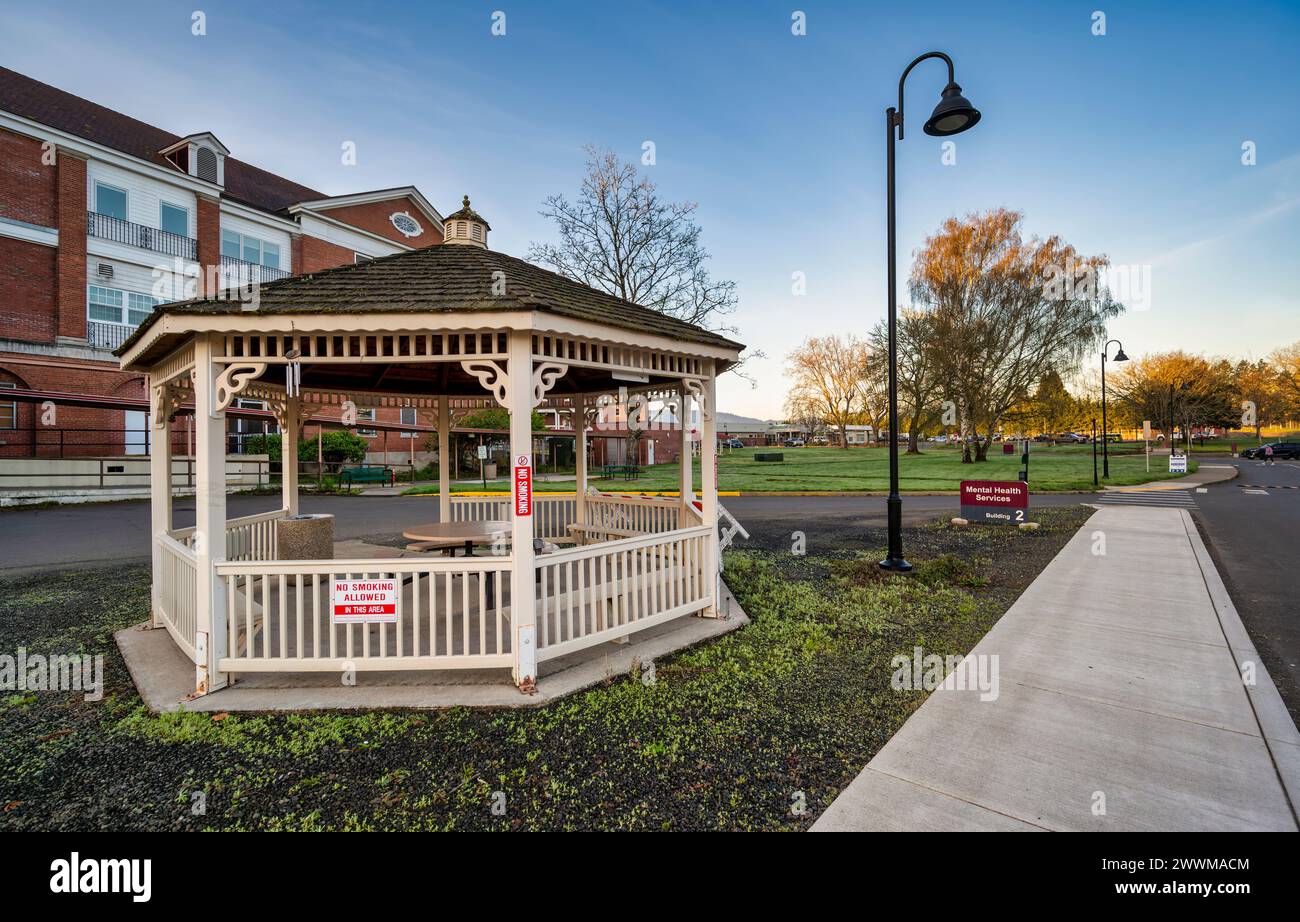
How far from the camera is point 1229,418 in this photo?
57.9 meters

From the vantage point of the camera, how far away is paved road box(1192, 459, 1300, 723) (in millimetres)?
5238

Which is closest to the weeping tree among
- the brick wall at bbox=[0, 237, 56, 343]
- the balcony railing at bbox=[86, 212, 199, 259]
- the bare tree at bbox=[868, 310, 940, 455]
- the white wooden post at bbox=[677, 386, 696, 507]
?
the bare tree at bbox=[868, 310, 940, 455]

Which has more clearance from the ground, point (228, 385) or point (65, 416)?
point (65, 416)

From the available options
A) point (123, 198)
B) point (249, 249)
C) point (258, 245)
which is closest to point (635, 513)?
point (123, 198)

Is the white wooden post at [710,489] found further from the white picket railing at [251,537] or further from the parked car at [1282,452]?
the parked car at [1282,452]

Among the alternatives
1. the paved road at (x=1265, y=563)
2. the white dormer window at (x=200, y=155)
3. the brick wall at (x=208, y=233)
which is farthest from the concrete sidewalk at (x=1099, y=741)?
Answer: the white dormer window at (x=200, y=155)

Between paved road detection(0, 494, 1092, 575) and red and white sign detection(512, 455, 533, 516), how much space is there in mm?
7308

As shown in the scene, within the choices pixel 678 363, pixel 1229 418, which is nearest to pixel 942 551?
pixel 678 363

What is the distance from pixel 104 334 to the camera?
21359mm

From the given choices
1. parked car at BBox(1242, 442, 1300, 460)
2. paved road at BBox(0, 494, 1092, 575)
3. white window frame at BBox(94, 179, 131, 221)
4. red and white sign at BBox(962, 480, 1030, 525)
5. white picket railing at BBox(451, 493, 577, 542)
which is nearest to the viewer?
white picket railing at BBox(451, 493, 577, 542)

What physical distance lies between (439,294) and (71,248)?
25087mm

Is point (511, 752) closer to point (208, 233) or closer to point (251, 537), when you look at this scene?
point (251, 537)

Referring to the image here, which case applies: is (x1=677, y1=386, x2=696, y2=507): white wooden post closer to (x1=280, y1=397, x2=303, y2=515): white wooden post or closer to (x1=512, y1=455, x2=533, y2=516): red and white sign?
(x1=512, y1=455, x2=533, y2=516): red and white sign

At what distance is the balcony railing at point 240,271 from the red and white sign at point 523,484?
87.7 feet
